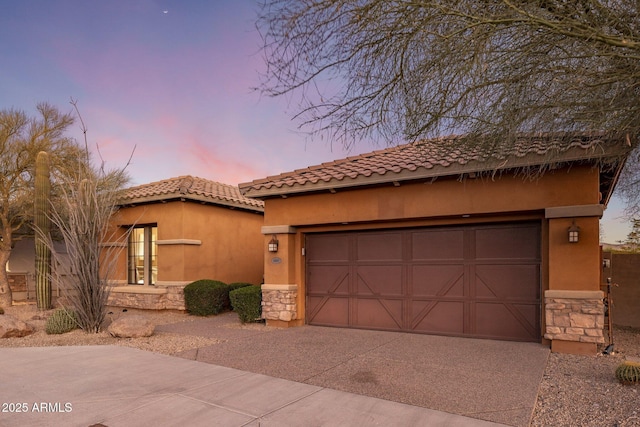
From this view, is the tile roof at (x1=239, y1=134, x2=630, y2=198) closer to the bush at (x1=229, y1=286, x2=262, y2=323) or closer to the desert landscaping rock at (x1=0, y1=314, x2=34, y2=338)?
the bush at (x1=229, y1=286, x2=262, y2=323)

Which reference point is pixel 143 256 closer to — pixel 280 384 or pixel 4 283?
pixel 4 283

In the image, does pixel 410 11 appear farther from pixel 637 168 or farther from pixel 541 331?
pixel 541 331

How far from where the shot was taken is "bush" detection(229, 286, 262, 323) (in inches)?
436

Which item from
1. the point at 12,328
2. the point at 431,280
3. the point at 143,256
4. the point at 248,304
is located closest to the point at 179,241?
the point at 143,256

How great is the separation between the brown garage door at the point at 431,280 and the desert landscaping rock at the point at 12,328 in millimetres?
6368

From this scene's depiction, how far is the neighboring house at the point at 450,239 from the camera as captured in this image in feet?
24.2

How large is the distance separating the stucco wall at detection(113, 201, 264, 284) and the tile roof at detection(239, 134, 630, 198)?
3.19 m

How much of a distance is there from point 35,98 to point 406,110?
579 inches

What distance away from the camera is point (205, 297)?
12375 mm

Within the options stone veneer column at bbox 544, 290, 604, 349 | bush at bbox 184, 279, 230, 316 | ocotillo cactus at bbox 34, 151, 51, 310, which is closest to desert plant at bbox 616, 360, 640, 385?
stone veneer column at bbox 544, 290, 604, 349

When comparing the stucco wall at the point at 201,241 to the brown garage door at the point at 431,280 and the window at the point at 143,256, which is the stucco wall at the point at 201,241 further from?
the brown garage door at the point at 431,280

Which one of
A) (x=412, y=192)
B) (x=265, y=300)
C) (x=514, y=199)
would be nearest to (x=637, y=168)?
(x=514, y=199)

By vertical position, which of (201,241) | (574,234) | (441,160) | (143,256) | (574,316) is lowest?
(574,316)

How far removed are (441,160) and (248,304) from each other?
20.2ft
